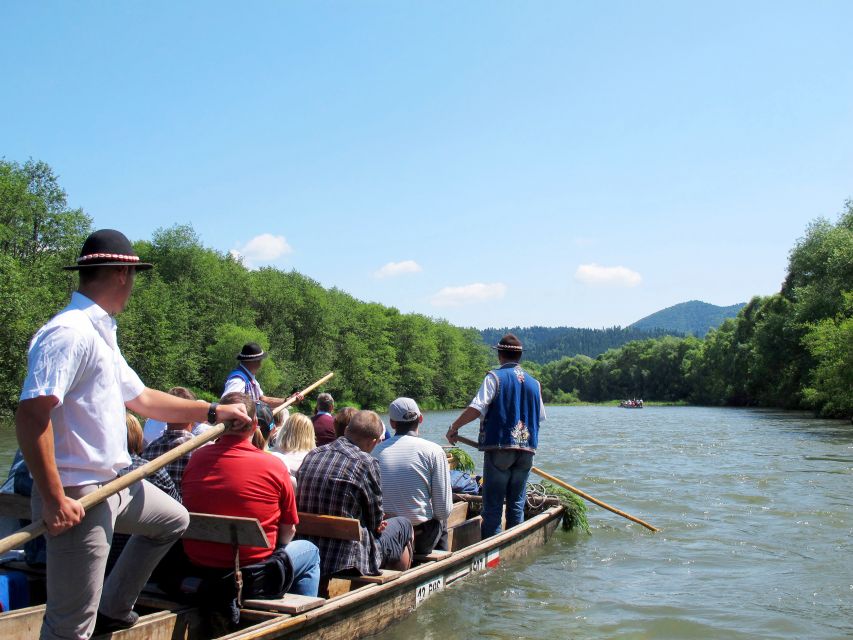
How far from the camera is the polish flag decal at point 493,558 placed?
739cm

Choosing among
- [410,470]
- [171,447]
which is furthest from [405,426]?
[171,447]

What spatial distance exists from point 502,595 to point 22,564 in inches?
162

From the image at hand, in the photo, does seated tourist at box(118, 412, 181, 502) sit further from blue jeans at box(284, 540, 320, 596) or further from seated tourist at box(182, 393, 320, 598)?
blue jeans at box(284, 540, 320, 596)

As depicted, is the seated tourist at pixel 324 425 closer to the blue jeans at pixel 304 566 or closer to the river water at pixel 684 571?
the river water at pixel 684 571

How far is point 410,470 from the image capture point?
6125mm

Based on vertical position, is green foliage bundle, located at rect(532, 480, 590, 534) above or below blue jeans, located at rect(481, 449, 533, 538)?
below

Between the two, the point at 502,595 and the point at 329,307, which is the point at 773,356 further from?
the point at 502,595

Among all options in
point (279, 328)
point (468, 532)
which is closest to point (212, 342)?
point (279, 328)

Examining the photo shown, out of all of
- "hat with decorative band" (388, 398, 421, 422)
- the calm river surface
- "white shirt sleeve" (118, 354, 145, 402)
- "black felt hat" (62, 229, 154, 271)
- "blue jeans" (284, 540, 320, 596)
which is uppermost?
"black felt hat" (62, 229, 154, 271)

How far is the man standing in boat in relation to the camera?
7.54m

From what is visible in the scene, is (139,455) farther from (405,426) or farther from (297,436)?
(405,426)

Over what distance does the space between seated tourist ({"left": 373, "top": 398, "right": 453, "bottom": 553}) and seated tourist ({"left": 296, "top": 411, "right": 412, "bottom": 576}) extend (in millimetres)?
618

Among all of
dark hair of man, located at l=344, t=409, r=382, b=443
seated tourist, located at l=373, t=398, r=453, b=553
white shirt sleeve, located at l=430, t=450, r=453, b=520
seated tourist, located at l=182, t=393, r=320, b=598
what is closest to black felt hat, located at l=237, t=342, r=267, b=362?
seated tourist, located at l=373, t=398, r=453, b=553

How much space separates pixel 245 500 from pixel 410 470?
2.08 metres
